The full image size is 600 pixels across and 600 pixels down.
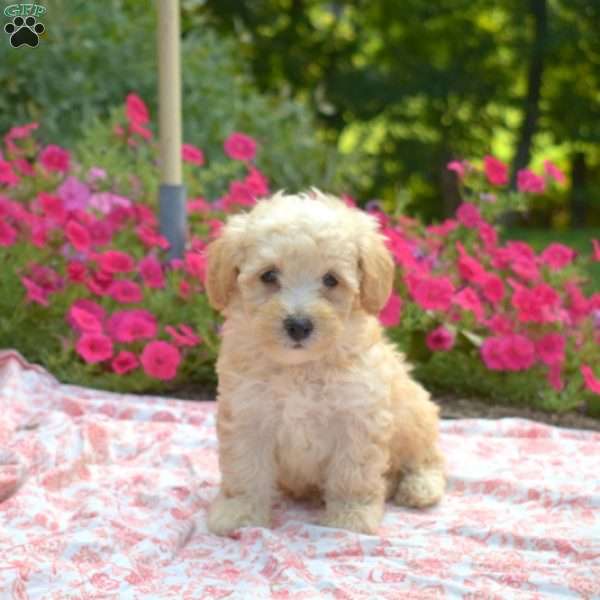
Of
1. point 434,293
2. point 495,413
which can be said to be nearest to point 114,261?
point 434,293

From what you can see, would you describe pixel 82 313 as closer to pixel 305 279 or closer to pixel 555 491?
pixel 305 279

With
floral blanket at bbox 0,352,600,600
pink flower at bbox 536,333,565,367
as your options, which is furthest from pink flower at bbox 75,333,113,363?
pink flower at bbox 536,333,565,367

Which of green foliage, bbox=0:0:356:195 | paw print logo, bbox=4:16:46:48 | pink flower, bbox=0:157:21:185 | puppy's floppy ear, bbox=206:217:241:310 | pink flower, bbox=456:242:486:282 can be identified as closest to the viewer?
A: puppy's floppy ear, bbox=206:217:241:310

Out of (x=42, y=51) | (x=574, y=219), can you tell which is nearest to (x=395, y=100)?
(x=574, y=219)

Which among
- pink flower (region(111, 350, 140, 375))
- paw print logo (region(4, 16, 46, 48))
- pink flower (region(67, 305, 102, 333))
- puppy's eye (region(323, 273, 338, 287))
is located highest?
paw print logo (region(4, 16, 46, 48))

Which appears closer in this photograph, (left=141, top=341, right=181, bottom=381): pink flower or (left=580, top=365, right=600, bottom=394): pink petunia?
(left=580, top=365, right=600, bottom=394): pink petunia

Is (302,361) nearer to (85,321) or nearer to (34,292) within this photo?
(85,321)

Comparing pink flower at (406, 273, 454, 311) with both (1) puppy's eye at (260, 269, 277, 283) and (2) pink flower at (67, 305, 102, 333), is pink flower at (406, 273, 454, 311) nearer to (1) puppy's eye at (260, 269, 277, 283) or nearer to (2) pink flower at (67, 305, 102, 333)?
(2) pink flower at (67, 305, 102, 333)

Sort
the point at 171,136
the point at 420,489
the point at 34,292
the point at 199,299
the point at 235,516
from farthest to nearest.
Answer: the point at 171,136, the point at 199,299, the point at 34,292, the point at 420,489, the point at 235,516
